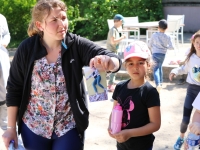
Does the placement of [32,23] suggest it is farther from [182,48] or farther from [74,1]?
[74,1]

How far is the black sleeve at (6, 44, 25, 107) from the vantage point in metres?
2.46

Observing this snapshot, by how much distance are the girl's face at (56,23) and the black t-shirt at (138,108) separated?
2.22ft

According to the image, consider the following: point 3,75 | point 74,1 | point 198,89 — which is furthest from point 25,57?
point 74,1

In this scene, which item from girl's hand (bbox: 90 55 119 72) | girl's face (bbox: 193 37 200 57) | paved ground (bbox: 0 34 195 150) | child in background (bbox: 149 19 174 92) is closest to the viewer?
girl's hand (bbox: 90 55 119 72)

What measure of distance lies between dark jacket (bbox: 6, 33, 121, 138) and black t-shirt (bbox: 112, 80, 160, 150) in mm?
313

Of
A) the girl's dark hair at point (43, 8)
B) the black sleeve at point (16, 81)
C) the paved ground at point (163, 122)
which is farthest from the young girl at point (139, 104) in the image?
the paved ground at point (163, 122)

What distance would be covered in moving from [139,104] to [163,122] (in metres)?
2.75

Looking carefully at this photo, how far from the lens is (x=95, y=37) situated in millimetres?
15680

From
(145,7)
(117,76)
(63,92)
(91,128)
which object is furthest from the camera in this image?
(145,7)

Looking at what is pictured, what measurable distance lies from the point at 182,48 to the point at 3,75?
794 cm

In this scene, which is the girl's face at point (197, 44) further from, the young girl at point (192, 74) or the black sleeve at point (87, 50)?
the black sleeve at point (87, 50)

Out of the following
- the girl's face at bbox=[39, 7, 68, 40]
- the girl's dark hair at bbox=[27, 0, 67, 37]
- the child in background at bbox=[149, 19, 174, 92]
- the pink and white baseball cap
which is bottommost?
the child in background at bbox=[149, 19, 174, 92]

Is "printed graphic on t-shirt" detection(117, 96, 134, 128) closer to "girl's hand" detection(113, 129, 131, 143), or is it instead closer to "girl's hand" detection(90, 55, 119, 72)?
"girl's hand" detection(113, 129, 131, 143)

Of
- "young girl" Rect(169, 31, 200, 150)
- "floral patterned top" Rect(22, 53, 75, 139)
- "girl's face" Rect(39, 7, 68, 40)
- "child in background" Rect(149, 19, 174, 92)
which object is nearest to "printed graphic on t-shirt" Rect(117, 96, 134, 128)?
"floral patterned top" Rect(22, 53, 75, 139)
